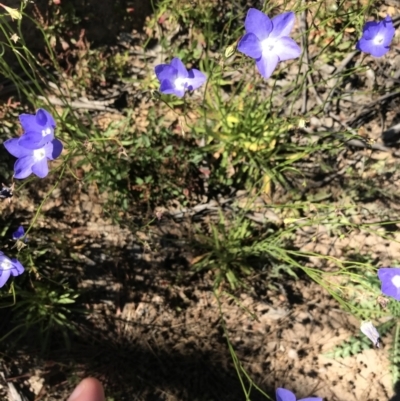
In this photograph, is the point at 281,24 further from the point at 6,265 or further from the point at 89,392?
the point at 89,392

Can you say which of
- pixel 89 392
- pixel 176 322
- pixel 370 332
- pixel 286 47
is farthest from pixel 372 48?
pixel 89 392

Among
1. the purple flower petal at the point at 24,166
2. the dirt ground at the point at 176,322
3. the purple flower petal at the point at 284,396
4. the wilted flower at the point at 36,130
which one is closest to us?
the purple flower petal at the point at 284,396

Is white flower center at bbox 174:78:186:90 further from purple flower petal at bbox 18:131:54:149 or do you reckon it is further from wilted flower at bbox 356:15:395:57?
wilted flower at bbox 356:15:395:57

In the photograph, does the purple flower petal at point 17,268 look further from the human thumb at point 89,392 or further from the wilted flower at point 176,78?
the wilted flower at point 176,78

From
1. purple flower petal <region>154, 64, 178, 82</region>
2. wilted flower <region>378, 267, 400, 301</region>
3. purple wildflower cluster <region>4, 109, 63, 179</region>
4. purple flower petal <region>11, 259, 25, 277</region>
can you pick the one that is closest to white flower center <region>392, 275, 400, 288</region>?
wilted flower <region>378, 267, 400, 301</region>

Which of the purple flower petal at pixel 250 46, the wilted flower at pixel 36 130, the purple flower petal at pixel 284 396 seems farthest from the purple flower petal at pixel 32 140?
the purple flower petal at pixel 284 396

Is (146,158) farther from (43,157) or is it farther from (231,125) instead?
(43,157)
